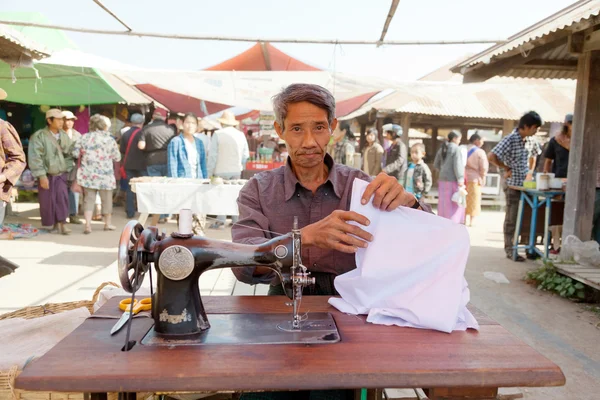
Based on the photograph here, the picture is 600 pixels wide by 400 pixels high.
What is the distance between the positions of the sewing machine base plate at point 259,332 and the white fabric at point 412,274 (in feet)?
0.50

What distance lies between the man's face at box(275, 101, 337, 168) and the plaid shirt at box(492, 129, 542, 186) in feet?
17.1

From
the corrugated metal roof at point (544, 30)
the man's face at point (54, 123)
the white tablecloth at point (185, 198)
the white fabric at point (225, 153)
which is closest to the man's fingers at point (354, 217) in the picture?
the corrugated metal roof at point (544, 30)

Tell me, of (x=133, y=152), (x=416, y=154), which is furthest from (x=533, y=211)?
(x=133, y=152)

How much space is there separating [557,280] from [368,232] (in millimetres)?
4223

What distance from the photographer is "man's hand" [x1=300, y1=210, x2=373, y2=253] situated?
1.49 m

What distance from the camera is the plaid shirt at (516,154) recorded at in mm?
6375

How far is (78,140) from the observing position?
7.08 meters

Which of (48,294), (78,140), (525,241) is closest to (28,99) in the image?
(78,140)

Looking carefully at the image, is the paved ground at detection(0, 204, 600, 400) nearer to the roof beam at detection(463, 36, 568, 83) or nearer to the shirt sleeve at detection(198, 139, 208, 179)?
the shirt sleeve at detection(198, 139, 208, 179)

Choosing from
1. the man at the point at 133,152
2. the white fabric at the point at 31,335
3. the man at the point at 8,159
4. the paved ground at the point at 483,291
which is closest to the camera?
the white fabric at the point at 31,335

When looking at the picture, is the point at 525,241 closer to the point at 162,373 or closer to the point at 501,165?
the point at 501,165

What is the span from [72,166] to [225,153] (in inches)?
93.0

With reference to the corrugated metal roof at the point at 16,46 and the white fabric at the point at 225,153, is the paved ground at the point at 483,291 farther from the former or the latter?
the corrugated metal roof at the point at 16,46

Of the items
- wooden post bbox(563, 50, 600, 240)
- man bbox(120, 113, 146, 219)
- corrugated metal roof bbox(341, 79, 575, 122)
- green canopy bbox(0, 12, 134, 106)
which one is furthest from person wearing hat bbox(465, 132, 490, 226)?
green canopy bbox(0, 12, 134, 106)
